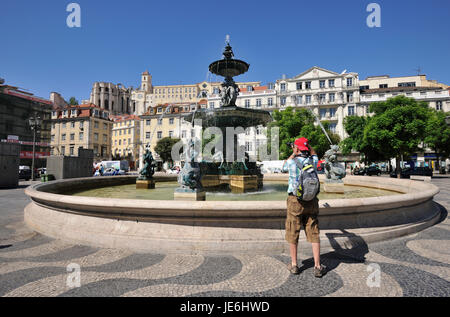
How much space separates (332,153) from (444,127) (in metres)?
38.8

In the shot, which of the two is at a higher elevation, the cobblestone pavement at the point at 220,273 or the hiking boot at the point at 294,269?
the hiking boot at the point at 294,269

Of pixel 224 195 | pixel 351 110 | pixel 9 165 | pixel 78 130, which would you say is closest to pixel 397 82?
pixel 351 110

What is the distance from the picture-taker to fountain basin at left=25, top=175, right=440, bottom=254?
153 inches

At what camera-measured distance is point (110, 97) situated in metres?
132

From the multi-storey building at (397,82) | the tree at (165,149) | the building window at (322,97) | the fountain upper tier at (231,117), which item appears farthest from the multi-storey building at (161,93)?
the fountain upper tier at (231,117)

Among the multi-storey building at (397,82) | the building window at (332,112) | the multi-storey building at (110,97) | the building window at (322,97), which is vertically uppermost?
the multi-storey building at (110,97)

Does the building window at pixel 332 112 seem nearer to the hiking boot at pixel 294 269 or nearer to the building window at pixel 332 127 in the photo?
the building window at pixel 332 127

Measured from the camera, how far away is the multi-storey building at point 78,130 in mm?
62031

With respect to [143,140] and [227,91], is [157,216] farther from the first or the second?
[143,140]

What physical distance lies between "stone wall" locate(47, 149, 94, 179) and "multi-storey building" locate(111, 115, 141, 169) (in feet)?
157

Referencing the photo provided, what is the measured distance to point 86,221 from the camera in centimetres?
451

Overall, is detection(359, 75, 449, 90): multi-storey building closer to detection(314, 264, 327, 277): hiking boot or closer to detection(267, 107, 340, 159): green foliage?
detection(267, 107, 340, 159): green foliage

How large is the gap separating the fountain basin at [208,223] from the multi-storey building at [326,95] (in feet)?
156

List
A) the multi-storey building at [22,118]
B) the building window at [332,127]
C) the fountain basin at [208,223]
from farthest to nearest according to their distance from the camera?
the building window at [332,127], the multi-storey building at [22,118], the fountain basin at [208,223]
